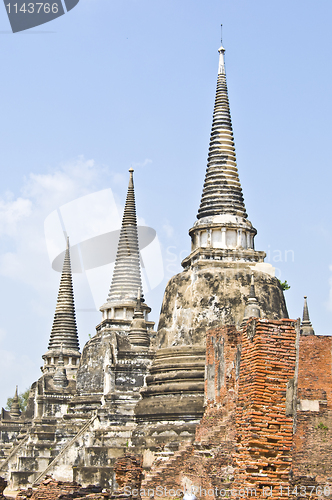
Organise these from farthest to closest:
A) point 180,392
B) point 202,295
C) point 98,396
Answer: point 98,396
point 202,295
point 180,392

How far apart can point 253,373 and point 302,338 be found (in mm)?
8613

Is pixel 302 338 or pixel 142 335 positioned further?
pixel 142 335

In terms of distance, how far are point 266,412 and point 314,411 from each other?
821 cm

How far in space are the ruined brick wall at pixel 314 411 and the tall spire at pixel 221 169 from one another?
8.82 m

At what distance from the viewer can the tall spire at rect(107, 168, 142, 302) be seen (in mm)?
38875

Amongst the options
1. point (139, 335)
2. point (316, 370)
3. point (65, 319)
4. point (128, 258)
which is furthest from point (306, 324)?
point (65, 319)

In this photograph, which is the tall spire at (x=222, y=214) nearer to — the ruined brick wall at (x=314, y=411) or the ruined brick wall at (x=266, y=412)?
the ruined brick wall at (x=314, y=411)

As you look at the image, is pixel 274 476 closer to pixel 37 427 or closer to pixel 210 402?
pixel 210 402

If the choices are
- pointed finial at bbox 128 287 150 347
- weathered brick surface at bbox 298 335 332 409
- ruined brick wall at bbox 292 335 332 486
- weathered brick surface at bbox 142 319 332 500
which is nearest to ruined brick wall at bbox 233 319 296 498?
weathered brick surface at bbox 142 319 332 500

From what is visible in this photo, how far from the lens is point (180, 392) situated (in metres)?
23.9

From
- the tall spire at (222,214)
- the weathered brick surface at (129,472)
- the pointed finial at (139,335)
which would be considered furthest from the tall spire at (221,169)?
the weathered brick surface at (129,472)

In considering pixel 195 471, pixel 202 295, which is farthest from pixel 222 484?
pixel 202 295

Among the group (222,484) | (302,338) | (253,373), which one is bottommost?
(222,484)

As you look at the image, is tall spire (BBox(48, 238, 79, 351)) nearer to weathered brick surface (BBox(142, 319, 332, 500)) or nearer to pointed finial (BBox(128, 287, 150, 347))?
pointed finial (BBox(128, 287, 150, 347))
